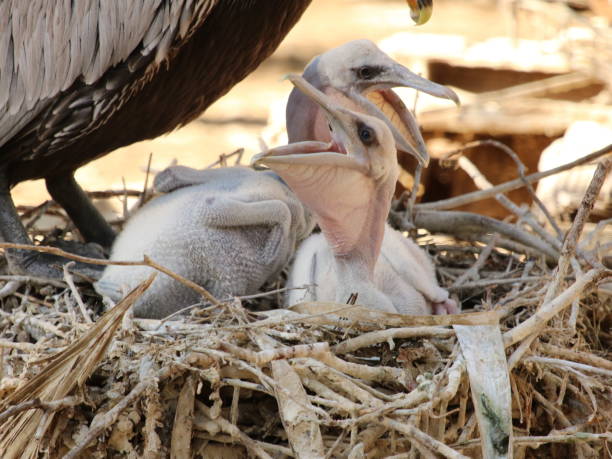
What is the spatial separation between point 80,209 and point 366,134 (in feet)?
3.70

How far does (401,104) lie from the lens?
249 centimetres

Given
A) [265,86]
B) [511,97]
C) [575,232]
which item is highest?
[575,232]

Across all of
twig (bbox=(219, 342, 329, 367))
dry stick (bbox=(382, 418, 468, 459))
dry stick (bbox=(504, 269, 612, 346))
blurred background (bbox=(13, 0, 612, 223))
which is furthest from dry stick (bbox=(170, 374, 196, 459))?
blurred background (bbox=(13, 0, 612, 223))

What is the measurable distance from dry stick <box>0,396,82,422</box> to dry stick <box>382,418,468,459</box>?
1.89ft

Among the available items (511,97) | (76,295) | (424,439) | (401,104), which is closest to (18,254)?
(76,295)

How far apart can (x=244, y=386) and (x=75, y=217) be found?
4.06ft

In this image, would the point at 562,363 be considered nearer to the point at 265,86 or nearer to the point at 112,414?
the point at 112,414

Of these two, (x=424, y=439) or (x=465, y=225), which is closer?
(x=424, y=439)

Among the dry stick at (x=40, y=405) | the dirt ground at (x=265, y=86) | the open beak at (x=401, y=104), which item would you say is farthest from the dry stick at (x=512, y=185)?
the dirt ground at (x=265, y=86)

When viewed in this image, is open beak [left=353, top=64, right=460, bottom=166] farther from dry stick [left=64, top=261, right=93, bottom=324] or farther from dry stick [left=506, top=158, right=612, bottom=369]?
dry stick [left=64, top=261, right=93, bottom=324]

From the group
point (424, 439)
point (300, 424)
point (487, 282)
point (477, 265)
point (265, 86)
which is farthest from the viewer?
point (265, 86)

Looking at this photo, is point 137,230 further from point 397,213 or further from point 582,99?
point 582,99

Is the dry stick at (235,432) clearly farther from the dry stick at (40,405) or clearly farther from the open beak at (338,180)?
the open beak at (338,180)

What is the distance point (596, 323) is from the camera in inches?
98.7
